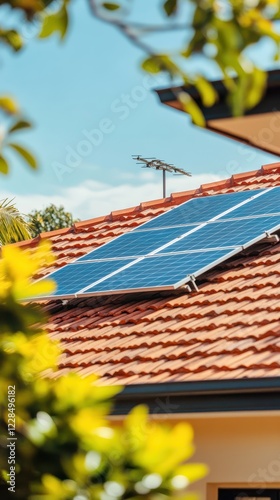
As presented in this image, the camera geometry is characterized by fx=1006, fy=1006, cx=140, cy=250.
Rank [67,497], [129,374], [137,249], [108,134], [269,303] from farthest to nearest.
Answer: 1. [108,134]
2. [137,249]
3. [269,303]
4. [129,374]
5. [67,497]

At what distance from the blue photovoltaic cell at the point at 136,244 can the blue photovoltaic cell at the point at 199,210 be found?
0.92 feet

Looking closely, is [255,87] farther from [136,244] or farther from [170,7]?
[136,244]

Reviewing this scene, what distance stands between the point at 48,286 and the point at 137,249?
7.96m

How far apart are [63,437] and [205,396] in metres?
4.49

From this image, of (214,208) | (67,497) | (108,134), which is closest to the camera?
(67,497)

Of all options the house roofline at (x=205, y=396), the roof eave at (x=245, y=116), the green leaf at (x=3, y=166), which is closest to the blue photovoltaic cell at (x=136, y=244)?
the house roofline at (x=205, y=396)

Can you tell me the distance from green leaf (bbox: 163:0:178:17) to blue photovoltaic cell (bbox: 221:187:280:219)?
313 inches

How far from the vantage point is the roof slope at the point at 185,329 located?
776 cm

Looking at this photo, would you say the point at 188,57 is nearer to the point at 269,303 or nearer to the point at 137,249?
the point at 269,303

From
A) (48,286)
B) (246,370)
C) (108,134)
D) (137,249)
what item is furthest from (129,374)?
(108,134)

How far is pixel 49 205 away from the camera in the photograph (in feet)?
191

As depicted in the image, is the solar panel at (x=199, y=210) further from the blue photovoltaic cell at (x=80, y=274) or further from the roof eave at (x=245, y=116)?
the roof eave at (x=245, y=116)

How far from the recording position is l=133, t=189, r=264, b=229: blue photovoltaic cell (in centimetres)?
1182

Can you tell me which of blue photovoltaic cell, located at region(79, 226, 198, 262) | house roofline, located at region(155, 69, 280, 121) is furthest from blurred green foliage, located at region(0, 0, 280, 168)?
blue photovoltaic cell, located at region(79, 226, 198, 262)
